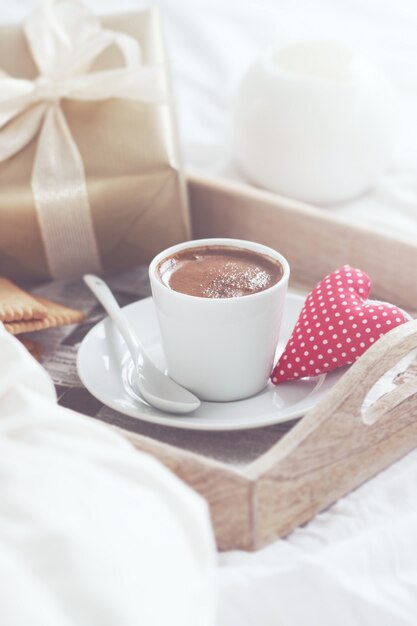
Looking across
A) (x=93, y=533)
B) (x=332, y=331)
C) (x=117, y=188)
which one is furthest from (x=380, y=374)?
(x=117, y=188)

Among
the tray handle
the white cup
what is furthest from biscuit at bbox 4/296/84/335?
the tray handle

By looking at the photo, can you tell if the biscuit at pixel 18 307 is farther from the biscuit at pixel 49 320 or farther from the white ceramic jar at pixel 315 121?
the white ceramic jar at pixel 315 121

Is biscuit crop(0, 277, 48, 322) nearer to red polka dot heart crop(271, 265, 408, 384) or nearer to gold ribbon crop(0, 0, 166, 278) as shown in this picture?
gold ribbon crop(0, 0, 166, 278)

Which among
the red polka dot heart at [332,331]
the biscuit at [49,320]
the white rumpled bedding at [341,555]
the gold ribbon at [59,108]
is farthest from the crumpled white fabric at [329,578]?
the gold ribbon at [59,108]

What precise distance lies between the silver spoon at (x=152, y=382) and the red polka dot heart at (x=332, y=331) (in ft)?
0.24

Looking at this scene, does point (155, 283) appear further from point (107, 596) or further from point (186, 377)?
point (107, 596)

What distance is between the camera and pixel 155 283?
0.56 m

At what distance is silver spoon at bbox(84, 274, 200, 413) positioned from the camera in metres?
0.56

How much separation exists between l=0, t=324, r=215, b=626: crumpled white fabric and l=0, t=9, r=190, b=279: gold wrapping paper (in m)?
0.30

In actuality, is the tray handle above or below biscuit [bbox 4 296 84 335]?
above

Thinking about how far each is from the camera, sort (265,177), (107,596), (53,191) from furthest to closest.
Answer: (265,177), (53,191), (107,596)

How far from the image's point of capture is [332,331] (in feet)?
1.89

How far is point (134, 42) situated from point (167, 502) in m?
0.52

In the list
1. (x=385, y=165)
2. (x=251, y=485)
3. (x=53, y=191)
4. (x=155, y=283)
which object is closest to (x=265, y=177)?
(x=385, y=165)
